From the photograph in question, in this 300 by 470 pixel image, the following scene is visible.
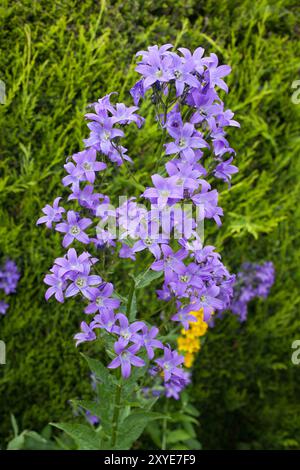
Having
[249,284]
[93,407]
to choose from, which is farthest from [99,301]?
[249,284]

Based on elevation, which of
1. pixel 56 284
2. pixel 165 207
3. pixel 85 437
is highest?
pixel 165 207

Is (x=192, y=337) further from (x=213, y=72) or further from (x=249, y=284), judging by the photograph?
(x=213, y=72)

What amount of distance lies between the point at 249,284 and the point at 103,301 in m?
1.50

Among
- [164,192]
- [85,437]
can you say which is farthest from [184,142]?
[85,437]

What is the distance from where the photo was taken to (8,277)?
2.65 meters

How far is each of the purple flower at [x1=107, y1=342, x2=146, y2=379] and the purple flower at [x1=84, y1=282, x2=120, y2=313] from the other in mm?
126

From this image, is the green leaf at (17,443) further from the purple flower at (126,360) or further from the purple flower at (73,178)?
the purple flower at (73,178)

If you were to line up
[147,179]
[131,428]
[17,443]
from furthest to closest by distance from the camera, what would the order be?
1. [147,179]
2. [17,443]
3. [131,428]

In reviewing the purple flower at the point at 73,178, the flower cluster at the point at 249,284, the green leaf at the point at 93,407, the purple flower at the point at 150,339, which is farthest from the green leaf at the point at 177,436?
the purple flower at the point at 73,178

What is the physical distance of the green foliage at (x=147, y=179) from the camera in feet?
8.43

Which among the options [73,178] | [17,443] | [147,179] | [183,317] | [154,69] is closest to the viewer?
[154,69]

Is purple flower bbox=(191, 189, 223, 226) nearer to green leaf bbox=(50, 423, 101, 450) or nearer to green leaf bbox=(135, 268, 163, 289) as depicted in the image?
green leaf bbox=(135, 268, 163, 289)

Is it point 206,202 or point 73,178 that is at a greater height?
point 73,178

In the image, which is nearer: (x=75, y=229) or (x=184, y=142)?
(x=184, y=142)
